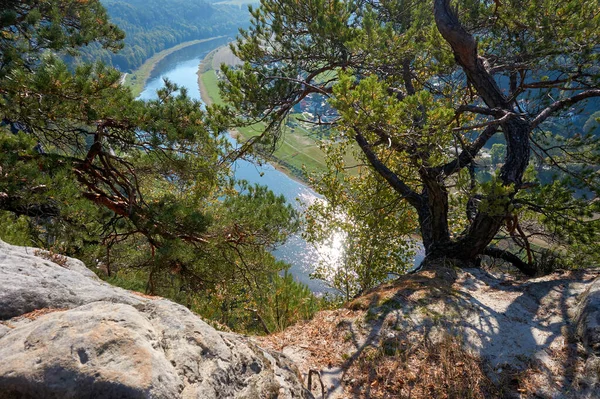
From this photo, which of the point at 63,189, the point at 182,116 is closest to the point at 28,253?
the point at 63,189

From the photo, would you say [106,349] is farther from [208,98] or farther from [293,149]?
[208,98]

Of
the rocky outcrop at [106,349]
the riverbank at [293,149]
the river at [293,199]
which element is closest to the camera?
the rocky outcrop at [106,349]

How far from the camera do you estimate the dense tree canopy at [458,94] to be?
5406 mm

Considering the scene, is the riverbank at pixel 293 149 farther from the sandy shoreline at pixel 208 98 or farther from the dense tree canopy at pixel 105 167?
the dense tree canopy at pixel 105 167

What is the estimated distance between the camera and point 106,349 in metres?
2.27

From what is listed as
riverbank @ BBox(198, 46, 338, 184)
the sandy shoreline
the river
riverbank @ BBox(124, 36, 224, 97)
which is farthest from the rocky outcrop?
riverbank @ BBox(124, 36, 224, 97)

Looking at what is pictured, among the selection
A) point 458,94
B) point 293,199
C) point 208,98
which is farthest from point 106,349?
point 208,98

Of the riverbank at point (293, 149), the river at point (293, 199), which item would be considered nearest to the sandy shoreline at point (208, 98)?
the riverbank at point (293, 149)

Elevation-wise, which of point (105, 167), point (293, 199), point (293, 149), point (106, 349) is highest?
point (293, 149)

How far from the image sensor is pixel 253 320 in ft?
47.0

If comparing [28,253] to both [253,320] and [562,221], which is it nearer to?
[562,221]

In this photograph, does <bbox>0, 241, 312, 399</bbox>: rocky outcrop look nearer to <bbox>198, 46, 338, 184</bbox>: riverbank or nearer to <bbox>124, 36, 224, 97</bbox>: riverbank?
<bbox>198, 46, 338, 184</bbox>: riverbank

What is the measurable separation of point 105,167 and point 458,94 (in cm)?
769

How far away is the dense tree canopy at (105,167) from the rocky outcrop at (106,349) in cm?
160
